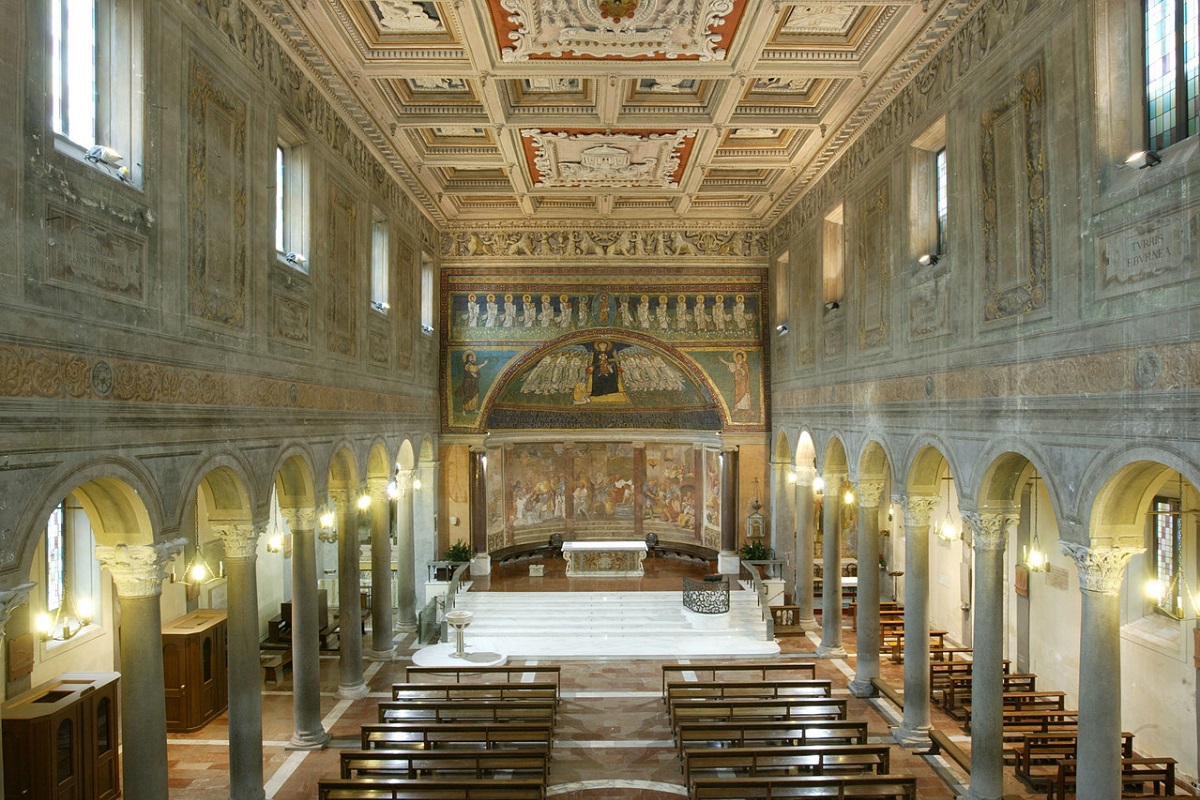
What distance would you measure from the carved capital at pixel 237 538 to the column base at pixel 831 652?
51.8ft

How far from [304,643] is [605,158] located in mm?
14395

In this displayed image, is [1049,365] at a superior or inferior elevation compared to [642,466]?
superior

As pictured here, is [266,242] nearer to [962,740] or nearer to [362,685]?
[362,685]

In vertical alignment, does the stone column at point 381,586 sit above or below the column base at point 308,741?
above

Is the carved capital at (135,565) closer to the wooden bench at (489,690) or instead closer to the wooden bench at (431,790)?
the wooden bench at (431,790)

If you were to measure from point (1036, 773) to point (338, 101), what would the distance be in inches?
746

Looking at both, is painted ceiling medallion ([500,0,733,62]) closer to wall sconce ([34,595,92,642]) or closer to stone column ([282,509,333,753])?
stone column ([282,509,333,753])

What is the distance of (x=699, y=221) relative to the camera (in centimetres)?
2780

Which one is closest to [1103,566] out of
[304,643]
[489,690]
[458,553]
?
[489,690]

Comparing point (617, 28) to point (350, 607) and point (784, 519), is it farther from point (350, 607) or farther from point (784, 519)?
point (784, 519)

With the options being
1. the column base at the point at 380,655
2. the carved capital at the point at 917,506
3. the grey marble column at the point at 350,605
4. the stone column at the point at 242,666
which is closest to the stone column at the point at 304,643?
the grey marble column at the point at 350,605

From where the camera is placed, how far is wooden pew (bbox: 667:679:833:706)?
16.0 meters

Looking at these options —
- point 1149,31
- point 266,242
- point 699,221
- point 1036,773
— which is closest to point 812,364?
point 699,221

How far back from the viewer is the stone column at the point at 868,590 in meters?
18.3
